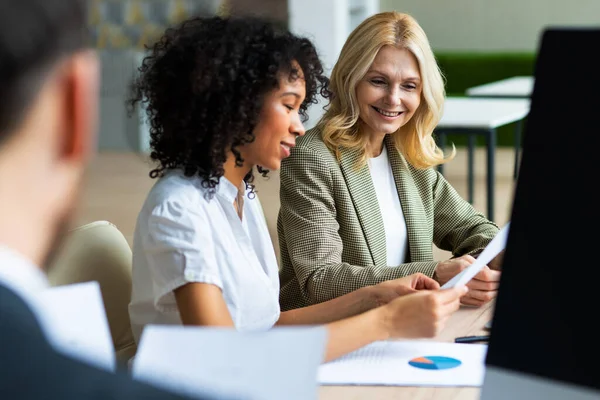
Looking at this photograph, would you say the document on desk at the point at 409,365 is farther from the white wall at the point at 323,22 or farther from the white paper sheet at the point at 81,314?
the white wall at the point at 323,22

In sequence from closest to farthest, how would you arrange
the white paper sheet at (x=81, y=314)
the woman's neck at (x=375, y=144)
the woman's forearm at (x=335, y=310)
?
the white paper sheet at (x=81, y=314)
the woman's forearm at (x=335, y=310)
the woman's neck at (x=375, y=144)

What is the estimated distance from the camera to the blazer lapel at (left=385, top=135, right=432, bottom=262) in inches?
82.7

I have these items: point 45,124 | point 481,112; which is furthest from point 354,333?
point 481,112

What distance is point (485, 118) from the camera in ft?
14.9

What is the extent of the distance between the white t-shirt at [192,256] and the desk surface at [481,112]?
9.52 feet

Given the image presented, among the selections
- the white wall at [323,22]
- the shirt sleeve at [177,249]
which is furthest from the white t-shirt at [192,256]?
the white wall at [323,22]

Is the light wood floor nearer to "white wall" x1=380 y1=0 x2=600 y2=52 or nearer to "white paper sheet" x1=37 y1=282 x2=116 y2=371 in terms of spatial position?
"white wall" x1=380 y1=0 x2=600 y2=52

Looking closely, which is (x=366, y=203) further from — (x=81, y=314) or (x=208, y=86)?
(x=81, y=314)

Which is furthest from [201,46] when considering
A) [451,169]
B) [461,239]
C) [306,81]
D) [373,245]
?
[451,169]

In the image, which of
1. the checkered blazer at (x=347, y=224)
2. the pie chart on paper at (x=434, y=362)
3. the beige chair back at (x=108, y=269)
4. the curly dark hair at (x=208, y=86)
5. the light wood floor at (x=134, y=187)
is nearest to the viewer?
the pie chart on paper at (x=434, y=362)

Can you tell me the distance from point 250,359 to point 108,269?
844 millimetres

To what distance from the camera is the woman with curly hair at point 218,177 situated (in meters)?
1.36

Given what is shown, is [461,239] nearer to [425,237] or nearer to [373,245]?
[425,237]

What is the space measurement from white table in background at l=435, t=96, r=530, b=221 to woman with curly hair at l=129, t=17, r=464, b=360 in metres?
2.64
